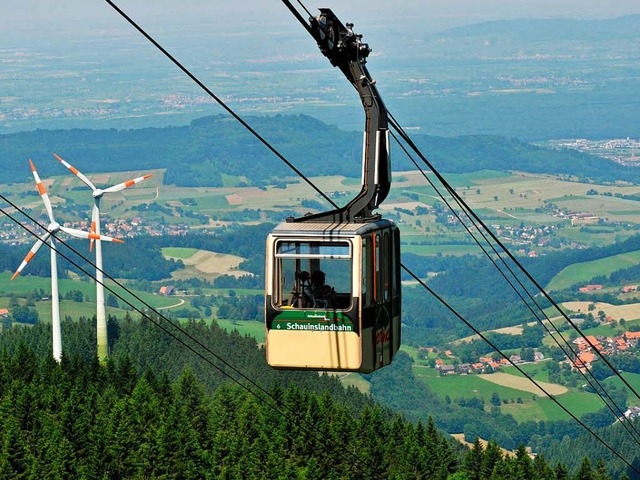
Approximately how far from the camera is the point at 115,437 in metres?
124

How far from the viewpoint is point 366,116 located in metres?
34.7

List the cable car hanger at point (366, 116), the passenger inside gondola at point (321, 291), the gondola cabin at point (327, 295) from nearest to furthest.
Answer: the gondola cabin at point (327, 295), the passenger inside gondola at point (321, 291), the cable car hanger at point (366, 116)

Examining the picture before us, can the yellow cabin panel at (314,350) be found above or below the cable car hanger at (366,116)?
below

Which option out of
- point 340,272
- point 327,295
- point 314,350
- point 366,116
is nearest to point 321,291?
point 327,295

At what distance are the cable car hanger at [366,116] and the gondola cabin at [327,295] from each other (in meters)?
0.67

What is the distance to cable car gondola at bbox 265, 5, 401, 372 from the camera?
3291cm

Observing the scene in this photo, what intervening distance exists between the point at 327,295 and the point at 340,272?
60cm

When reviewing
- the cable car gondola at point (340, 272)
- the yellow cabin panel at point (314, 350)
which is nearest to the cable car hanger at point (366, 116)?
the cable car gondola at point (340, 272)

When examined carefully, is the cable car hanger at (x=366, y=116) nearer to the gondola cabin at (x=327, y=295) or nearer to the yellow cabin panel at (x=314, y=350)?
the gondola cabin at (x=327, y=295)

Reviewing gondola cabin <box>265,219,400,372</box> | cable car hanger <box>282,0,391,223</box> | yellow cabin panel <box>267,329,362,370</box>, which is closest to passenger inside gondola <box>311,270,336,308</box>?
gondola cabin <box>265,219,400,372</box>

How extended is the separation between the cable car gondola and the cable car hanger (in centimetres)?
2

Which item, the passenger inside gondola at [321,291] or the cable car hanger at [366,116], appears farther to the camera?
the cable car hanger at [366,116]

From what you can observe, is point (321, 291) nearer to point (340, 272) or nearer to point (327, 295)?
point (327, 295)

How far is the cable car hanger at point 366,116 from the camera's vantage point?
34.3m
